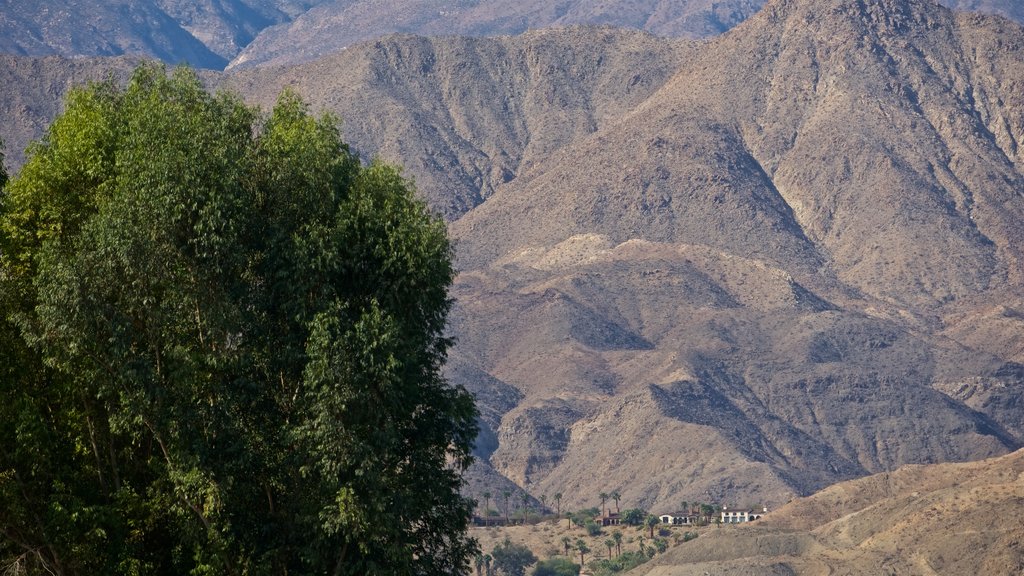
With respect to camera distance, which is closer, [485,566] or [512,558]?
[485,566]

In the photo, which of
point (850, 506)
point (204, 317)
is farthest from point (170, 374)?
point (850, 506)

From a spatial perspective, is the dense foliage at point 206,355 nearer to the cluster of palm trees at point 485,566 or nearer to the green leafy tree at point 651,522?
the cluster of palm trees at point 485,566

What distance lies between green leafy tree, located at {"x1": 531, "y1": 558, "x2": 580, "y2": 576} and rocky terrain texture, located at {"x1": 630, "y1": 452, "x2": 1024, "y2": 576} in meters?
20.2

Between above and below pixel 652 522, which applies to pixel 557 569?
below

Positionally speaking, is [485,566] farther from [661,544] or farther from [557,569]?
[661,544]

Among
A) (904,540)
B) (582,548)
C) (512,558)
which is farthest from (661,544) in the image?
(904,540)

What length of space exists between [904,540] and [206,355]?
11376cm

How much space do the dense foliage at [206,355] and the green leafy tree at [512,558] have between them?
143787 millimetres

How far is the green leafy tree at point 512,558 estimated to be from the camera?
173 m

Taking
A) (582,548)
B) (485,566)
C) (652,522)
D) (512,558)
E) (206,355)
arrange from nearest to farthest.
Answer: (206,355) < (485,566) < (512,558) < (582,548) < (652,522)

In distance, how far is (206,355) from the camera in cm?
2841

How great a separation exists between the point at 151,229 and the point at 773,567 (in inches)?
4488

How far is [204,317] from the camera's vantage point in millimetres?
28703

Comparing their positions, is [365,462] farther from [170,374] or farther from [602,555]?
[602,555]
